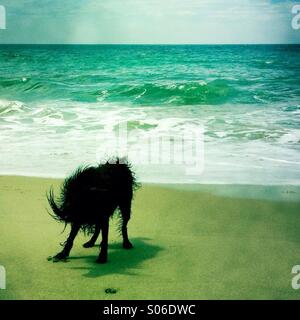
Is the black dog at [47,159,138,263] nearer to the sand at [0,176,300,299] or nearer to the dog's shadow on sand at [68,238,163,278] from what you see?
the dog's shadow on sand at [68,238,163,278]

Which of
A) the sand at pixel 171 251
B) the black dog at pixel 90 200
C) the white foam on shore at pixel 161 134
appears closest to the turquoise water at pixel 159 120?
the white foam on shore at pixel 161 134

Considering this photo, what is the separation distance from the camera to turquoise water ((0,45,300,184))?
8093mm

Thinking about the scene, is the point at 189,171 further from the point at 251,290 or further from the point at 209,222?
the point at 251,290

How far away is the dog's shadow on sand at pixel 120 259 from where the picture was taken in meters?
4.06

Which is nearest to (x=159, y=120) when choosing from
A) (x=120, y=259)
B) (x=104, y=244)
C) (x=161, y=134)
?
(x=161, y=134)

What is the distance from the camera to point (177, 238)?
494cm

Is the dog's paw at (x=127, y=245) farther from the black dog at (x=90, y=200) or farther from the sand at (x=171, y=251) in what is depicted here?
the black dog at (x=90, y=200)

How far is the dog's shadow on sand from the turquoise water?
280cm

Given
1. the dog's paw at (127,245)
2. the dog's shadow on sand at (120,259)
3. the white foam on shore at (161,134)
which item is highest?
the white foam on shore at (161,134)

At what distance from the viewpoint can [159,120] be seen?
12.8 meters

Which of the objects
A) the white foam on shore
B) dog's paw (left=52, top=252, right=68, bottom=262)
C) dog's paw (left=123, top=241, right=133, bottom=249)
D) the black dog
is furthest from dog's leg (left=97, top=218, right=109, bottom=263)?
the white foam on shore

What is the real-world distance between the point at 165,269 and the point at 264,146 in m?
5.89

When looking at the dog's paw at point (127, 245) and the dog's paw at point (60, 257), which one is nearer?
the dog's paw at point (60, 257)

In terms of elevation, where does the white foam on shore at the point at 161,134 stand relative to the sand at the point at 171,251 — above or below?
above
